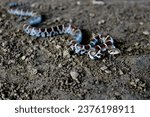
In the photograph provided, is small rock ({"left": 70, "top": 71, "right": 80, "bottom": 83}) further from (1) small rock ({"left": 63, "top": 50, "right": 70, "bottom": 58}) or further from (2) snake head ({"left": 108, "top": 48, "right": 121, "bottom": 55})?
(2) snake head ({"left": 108, "top": 48, "right": 121, "bottom": 55})

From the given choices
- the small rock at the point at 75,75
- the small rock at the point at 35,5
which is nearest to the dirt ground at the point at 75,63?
the small rock at the point at 75,75

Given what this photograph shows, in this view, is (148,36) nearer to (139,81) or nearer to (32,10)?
(139,81)

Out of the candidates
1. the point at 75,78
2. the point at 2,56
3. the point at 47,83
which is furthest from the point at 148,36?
the point at 2,56

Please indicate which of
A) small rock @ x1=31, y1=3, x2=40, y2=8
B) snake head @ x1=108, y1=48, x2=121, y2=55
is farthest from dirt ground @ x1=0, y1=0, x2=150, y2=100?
small rock @ x1=31, y1=3, x2=40, y2=8

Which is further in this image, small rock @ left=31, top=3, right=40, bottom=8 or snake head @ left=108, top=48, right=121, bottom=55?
small rock @ left=31, top=3, right=40, bottom=8

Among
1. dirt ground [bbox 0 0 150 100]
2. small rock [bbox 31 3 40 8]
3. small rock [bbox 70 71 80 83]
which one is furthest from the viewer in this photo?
small rock [bbox 31 3 40 8]

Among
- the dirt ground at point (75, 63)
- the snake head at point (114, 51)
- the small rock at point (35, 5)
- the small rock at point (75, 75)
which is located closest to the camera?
the dirt ground at point (75, 63)

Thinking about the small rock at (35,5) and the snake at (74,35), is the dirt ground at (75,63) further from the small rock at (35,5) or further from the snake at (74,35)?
the small rock at (35,5)
